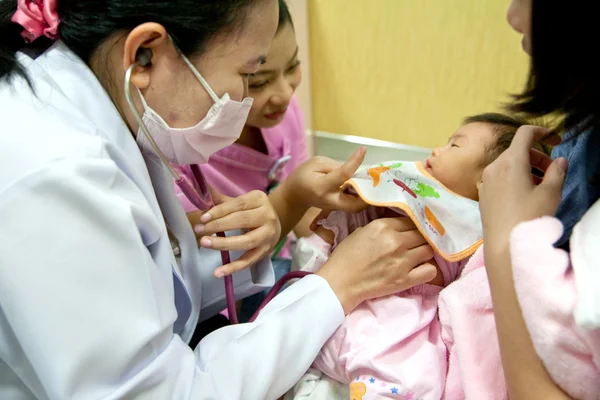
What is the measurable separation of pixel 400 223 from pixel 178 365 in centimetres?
54

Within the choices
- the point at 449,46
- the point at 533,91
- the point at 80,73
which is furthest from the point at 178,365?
the point at 449,46

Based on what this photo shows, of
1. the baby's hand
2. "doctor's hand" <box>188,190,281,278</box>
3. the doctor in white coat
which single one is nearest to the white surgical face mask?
the doctor in white coat

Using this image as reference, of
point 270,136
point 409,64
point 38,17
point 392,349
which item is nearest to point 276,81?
point 270,136

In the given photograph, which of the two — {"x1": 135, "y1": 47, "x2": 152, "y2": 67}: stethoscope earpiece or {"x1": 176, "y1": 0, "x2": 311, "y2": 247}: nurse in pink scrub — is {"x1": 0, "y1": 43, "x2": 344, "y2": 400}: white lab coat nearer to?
{"x1": 135, "y1": 47, "x2": 152, "y2": 67}: stethoscope earpiece

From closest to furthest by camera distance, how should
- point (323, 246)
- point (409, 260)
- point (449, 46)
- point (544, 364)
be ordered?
point (544, 364) → point (409, 260) → point (323, 246) → point (449, 46)

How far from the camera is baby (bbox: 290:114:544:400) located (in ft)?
3.22

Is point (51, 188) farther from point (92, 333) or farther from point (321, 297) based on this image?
point (321, 297)

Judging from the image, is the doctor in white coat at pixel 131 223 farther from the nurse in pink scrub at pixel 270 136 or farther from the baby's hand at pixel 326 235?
the nurse in pink scrub at pixel 270 136

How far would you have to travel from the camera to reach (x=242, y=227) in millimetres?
1084

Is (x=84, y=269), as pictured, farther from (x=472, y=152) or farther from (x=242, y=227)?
(x=472, y=152)

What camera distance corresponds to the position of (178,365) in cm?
83

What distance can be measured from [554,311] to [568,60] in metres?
0.31

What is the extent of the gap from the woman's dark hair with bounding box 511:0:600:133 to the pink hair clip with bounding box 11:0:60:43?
73 cm

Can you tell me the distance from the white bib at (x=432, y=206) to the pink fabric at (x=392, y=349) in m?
0.06
